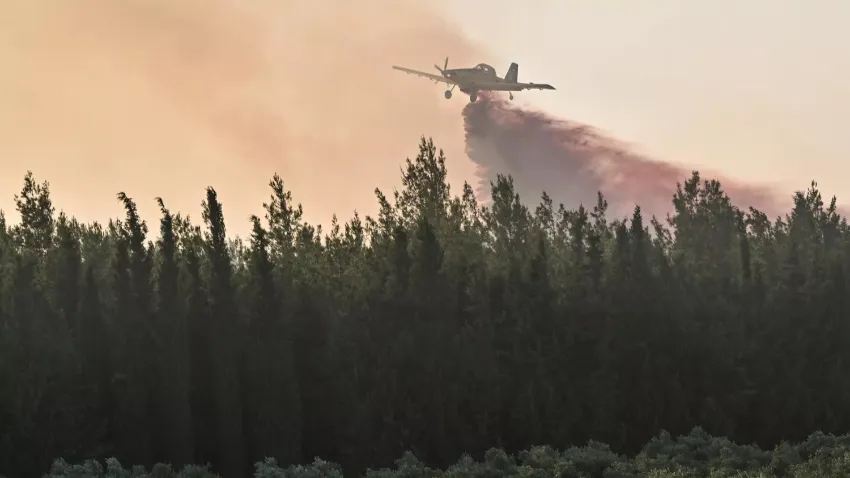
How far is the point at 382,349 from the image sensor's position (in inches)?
1492

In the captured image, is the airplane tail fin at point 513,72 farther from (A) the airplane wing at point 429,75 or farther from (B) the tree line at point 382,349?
(B) the tree line at point 382,349

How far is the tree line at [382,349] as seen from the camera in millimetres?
32562

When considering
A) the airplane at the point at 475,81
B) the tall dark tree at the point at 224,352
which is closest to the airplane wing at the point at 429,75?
the airplane at the point at 475,81

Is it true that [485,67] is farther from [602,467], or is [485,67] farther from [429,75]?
[602,467]

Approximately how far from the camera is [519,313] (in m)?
41.1

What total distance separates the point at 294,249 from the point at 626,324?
748 inches

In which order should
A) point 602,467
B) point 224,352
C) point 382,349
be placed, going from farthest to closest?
point 382,349, point 224,352, point 602,467

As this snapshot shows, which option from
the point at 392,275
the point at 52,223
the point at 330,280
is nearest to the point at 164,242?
the point at 392,275

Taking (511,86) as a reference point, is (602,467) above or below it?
below

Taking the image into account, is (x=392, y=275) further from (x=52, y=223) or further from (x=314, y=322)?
(x=52, y=223)

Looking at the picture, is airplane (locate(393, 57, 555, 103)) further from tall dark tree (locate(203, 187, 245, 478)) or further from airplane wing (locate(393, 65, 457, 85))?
tall dark tree (locate(203, 187, 245, 478))

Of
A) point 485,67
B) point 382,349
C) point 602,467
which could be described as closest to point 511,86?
point 485,67

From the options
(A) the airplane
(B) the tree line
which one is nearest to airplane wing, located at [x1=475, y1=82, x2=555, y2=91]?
(A) the airplane

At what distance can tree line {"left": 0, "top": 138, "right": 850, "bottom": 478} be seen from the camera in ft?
107
